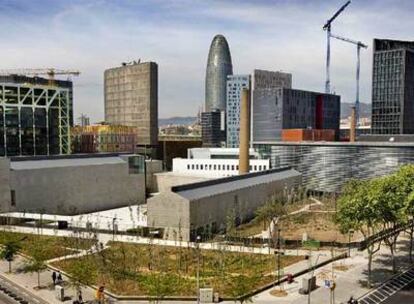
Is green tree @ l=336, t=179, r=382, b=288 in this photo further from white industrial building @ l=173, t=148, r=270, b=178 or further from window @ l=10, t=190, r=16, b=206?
white industrial building @ l=173, t=148, r=270, b=178

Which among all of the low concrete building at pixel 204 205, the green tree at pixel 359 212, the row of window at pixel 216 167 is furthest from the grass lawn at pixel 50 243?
the row of window at pixel 216 167

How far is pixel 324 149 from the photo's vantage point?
11956 centimetres

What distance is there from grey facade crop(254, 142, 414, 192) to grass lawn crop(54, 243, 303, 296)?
53802mm

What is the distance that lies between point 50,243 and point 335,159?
7405cm

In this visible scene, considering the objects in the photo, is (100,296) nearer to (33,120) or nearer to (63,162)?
(63,162)

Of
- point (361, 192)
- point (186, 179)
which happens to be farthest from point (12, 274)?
point (186, 179)

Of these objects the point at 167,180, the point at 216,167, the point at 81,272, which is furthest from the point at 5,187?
the point at 216,167

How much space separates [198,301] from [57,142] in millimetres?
119502

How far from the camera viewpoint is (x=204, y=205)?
77750mm

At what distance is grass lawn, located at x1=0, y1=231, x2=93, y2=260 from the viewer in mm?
66438

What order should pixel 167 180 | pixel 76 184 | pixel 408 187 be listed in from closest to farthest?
pixel 408 187
pixel 76 184
pixel 167 180

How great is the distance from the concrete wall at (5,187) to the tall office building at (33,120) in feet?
159

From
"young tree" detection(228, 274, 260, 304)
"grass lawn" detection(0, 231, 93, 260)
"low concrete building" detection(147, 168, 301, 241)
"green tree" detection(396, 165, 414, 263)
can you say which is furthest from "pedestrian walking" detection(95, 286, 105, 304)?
"green tree" detection(396, 165, 414, 263)

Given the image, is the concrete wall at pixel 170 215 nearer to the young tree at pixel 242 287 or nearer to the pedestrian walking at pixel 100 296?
the young tree at pixel 242 287
